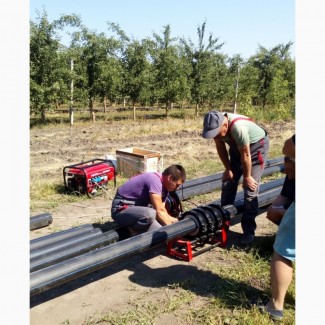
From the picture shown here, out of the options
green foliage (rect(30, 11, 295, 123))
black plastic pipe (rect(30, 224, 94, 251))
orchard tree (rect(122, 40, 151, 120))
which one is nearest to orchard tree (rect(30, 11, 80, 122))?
green foliage (rect(30, 11, 295, 123))

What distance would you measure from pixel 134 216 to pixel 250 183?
4.61 feet

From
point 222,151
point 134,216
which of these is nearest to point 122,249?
point 134,216

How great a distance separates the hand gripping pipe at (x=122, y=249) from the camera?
2711 mm

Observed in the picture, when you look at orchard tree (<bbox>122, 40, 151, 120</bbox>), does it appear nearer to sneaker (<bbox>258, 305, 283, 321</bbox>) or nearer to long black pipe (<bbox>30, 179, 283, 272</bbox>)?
long black pipe (<bbox>30, 179, 283, 272</bbox>)

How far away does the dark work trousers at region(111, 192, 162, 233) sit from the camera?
3.93 meters

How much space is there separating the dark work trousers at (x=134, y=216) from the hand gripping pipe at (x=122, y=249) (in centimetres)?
22

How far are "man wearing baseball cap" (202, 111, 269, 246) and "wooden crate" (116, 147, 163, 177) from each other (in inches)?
99.4

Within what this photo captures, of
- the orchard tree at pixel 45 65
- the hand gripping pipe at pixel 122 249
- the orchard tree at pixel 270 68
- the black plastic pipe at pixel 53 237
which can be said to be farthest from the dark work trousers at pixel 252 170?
the orchard tree at pixel 270 68

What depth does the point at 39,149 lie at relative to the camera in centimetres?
1134

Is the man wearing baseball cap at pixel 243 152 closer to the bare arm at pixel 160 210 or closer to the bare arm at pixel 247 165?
the bare arm at pixel 247 165

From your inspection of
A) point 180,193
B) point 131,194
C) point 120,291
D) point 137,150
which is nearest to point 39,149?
point 137,150

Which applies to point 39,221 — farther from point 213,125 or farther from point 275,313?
point 275,313

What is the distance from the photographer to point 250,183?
4164mm

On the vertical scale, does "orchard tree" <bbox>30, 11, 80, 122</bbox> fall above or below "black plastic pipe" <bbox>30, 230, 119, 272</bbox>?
above
